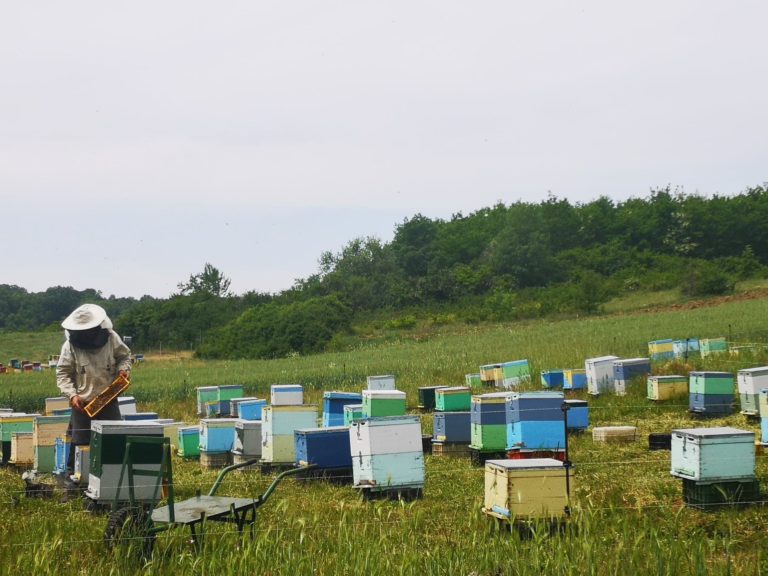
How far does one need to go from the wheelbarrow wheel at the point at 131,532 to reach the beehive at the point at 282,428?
487cm

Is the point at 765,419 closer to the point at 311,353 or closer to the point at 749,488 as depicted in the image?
the point at 749,488

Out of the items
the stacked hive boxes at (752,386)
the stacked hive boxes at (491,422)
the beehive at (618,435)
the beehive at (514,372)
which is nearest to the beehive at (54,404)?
the stacked hive boxes at (491,422)

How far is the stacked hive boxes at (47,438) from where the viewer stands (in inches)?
443

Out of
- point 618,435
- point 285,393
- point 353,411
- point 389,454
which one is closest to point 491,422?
point 353,411

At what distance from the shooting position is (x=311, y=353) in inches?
2259

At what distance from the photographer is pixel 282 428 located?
11602 mm

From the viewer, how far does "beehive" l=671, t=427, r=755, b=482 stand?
326 inches

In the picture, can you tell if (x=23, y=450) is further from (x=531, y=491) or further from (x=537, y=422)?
(x=531, y=491)

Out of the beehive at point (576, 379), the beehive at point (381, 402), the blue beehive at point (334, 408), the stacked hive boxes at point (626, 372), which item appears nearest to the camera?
the beehive at point (381, 402)

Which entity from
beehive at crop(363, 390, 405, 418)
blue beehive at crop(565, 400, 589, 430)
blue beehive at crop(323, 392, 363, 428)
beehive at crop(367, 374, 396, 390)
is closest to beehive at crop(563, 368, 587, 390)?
beehive at crop(367, 374, 396, 390)

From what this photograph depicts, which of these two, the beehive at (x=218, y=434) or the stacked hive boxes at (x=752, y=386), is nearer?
the beehive at (x=218, y=434)

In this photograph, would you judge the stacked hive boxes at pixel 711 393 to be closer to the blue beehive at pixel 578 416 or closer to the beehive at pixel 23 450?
the blue beehive at pixel 578 416

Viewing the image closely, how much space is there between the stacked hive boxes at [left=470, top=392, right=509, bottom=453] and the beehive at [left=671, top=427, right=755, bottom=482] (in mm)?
3471

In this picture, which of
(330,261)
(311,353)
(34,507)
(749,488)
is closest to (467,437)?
(749,488)
